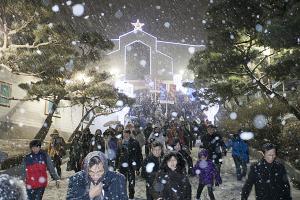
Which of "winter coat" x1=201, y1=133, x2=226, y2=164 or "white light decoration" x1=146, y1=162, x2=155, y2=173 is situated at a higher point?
"winter coat" x1=201, y1=133, x2=226, y2=164

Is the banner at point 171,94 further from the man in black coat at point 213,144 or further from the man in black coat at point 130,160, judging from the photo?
the man in black coat at point 130,160

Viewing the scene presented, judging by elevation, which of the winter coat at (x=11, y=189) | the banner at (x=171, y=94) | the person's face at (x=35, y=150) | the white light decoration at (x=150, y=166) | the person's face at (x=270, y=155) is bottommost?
the white light decoration at (x=150, y=166)

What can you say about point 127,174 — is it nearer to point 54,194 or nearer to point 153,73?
point 54,194

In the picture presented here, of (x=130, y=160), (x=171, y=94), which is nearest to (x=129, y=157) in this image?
(x=130, y=160)

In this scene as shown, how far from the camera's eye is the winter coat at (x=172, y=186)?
5020mm

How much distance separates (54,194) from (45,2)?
6.38 meters

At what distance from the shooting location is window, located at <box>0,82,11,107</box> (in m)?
18.8

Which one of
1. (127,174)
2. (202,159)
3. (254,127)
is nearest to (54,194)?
(127,174)

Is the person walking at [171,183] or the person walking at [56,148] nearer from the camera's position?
the person walking at [171,183]

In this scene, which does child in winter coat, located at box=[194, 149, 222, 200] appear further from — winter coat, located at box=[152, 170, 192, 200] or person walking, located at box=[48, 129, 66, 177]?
person walking, located at box=[48, 129, 66, 177]

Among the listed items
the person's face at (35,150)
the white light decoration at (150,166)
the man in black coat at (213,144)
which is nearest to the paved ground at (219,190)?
the man in black coat at (213,144)

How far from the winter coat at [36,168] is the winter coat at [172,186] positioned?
120 inches

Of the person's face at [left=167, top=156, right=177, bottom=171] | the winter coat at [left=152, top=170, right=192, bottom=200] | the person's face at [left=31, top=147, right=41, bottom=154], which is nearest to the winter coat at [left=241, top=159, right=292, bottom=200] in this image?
the winter coat at [left=152, top=170, right=192, bottom=200]

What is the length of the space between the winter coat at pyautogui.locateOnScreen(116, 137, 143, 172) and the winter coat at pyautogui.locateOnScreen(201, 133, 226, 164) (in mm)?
2391
